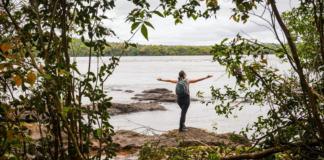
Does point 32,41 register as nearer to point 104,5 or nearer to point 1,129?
point 104,5

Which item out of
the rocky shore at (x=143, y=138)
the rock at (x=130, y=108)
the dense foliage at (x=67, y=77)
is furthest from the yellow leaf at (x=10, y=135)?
the rock at (x=130, y=108)

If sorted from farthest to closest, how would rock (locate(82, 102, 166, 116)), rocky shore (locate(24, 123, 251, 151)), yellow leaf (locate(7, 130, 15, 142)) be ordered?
rock (locate(82, 102, 166, 116))
rocky shore (locate(24, 123, 251, 151))
yellow leaf (locate(7, 130, 15, 142))

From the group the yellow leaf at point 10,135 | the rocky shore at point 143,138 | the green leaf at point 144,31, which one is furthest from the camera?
the rocky shore at point 143,138

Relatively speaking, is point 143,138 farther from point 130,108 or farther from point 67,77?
point 67,77

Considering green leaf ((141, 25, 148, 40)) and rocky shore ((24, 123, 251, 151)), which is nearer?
green leaf ((141, 25, 148, 40))

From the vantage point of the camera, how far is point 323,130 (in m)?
2.55

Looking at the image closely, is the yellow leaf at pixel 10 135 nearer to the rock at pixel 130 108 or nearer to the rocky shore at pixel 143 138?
the rocky shore at pixel 143 138

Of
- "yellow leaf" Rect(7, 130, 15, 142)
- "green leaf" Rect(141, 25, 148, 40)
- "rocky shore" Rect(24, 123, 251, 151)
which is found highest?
"green leaf" Rect(141, 25, 148, 40)

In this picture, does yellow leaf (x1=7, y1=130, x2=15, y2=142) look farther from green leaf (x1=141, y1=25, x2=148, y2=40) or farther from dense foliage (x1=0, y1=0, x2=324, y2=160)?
green leaf (x1=141, y1=25, x2=148, y2=40)

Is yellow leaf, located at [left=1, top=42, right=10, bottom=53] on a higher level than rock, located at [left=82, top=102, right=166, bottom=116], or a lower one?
higher

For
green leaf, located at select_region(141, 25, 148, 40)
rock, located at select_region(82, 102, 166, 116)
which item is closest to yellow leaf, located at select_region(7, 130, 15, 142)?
green leaf, located at select_region(141, 25, 148, 40)

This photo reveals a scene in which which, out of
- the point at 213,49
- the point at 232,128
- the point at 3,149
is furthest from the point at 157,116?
the point at 3,149

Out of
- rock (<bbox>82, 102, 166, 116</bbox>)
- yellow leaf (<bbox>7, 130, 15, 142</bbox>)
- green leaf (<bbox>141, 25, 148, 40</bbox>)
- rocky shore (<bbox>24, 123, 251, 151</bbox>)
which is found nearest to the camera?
green leaf (<bbox>141, 25, 148, 40</bbox>)

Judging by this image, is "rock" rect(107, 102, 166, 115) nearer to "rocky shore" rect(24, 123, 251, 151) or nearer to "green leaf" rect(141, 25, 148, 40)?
"rocky shore" rect(24, 123, 251, 151)
